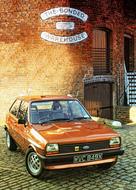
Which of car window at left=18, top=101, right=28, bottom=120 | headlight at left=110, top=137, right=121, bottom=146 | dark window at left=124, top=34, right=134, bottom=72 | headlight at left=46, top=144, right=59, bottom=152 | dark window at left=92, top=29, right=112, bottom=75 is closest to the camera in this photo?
headlight at left=46, top=144, right=59, bottom=152

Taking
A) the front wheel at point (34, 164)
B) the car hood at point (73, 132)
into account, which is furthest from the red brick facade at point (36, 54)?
the front wheel at point (34, 164)

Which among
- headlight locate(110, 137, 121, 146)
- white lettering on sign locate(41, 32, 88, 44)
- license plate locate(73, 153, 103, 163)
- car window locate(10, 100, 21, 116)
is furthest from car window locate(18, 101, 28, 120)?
white lettering on sign locate(41, 32, 88, 44)

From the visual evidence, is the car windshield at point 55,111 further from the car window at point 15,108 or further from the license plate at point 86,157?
the license plate at point 86,157

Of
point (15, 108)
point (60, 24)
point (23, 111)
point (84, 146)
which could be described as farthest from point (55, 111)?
point (60, 24)

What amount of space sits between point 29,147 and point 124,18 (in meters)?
14.5

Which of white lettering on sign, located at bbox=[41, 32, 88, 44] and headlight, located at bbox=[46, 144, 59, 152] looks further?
white lettering on sign, located at bbox=[41, 32, 88, 44]

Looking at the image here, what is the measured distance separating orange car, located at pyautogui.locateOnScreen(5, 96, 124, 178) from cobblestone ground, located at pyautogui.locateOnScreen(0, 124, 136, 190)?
26 centimetres

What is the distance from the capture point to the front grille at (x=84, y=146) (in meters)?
7.55

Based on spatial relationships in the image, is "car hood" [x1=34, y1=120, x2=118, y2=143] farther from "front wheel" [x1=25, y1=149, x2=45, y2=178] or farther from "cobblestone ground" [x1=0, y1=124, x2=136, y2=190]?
"cobblestone ground" [x1=0, y1=124, x2=136, y2=190]

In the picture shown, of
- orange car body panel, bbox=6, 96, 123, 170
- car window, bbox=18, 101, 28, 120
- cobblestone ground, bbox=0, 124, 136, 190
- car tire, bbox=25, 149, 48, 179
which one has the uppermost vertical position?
car window, bbox=18, 101, 28, 120

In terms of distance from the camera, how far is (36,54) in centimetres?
1697

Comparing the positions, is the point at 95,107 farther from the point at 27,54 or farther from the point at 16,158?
the point at 16,158

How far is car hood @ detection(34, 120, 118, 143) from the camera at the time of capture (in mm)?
7676

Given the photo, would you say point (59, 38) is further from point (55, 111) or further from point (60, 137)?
point (60, 137)
